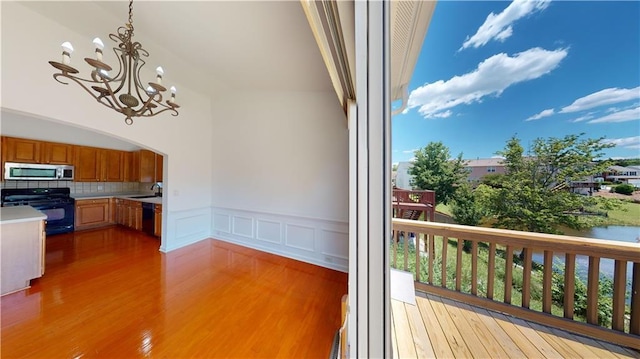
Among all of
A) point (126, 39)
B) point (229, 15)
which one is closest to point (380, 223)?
point (229, 15)

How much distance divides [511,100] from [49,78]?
12.5ft

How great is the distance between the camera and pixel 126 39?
167 cm

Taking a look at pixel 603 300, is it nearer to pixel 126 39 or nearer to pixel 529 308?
pixel 529 308

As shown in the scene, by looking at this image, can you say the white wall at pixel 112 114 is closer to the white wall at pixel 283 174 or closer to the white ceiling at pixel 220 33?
the white ceiling at pixel 220 33

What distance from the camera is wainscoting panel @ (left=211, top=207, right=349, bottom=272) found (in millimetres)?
2822

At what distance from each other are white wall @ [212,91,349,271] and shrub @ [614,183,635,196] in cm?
248

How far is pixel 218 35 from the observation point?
213 cm

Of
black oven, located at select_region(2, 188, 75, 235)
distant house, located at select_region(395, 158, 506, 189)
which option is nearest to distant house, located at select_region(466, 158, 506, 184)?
distant house, located at select_region(395, 158, 506, 189)

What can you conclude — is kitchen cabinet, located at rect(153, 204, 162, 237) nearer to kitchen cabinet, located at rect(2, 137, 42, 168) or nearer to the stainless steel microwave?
the stainless steel microwave

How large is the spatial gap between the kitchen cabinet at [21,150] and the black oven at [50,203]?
1.95ft

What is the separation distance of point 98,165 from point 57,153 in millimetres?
620

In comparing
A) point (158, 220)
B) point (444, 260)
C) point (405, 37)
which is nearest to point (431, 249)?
point (444, 260)

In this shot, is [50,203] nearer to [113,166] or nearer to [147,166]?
[113,166]

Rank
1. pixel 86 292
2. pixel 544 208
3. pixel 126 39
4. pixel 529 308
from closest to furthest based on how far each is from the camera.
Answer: pixel 544 208 < pixel 529 308 < pixel 126 39 < pixel 86 292
